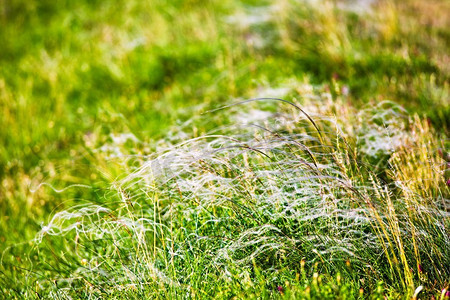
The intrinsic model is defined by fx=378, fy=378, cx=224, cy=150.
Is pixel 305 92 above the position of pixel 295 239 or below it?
above

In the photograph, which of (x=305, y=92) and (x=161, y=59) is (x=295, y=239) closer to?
(x=305, y=92)

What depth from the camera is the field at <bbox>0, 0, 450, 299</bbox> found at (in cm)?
238

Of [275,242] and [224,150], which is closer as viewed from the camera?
[275,242]

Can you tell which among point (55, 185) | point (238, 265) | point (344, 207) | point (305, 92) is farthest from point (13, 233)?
point (305, 92)

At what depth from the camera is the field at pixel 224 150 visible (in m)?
2.38

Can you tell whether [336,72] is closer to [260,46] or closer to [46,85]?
[260,46]

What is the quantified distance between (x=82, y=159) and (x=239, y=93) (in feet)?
6.93

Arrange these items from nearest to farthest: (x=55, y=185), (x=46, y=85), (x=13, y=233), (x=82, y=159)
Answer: (x=13, y=233) < (x=55, y=185) < (x=82, y=159) < (x=46, y=85)

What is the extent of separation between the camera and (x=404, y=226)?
2541 millimetres

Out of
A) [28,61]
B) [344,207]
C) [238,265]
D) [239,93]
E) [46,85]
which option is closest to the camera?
[238,265]

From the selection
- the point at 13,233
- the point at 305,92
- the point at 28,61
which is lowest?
the point at 13,233

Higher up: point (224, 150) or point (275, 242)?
point (224, 150)

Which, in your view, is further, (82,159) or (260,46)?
(260,46)

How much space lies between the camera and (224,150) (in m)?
2.81
